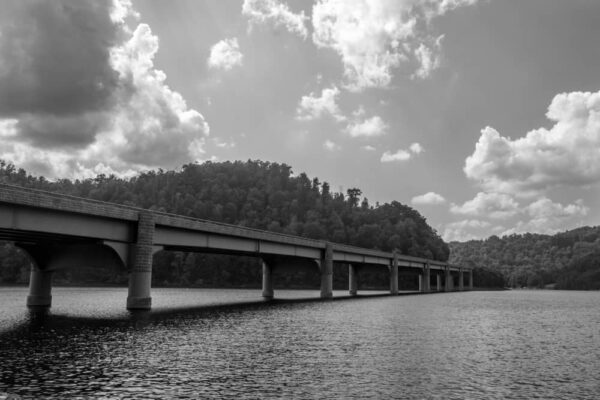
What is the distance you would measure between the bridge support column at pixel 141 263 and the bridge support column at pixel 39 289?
1561cm

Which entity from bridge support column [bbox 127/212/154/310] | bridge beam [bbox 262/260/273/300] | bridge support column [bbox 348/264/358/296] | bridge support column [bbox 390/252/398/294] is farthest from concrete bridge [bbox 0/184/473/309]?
bridge support column [bbox 390/252/398/294]

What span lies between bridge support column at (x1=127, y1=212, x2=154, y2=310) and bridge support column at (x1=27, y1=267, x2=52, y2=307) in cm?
1561

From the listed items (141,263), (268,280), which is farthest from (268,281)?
(141,263)

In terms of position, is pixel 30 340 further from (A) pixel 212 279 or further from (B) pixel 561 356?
→ (A) pixel 212 279

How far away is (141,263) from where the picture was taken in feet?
177

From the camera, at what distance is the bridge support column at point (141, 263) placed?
5406 centimetres

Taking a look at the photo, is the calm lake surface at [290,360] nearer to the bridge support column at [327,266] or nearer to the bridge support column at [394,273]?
the bridge support column at [327,266]

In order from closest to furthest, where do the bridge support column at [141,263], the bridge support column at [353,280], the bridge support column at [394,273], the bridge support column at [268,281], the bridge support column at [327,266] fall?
the bridge support column at [141,263]
the bridge support column at [327,266]
the bridge support column at [268,281]
the bridge support column at [353,280]
the bridge support column at [394,273]

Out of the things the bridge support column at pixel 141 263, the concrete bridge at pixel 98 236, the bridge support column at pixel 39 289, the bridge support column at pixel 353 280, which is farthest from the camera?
the bridge support column at pixel 353 280

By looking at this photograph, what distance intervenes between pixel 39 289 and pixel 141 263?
19.5 metres

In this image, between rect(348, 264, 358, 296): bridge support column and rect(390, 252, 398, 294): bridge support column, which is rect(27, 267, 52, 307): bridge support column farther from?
rect(390, 252, 398, 294): bridge support column

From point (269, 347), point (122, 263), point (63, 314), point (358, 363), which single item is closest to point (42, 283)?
point (63, 314)

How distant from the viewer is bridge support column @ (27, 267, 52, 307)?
6369cm

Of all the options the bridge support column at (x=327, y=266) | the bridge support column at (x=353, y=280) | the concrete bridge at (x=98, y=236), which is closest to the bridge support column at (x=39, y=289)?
the concrete bridge at (x=98, y=236)
